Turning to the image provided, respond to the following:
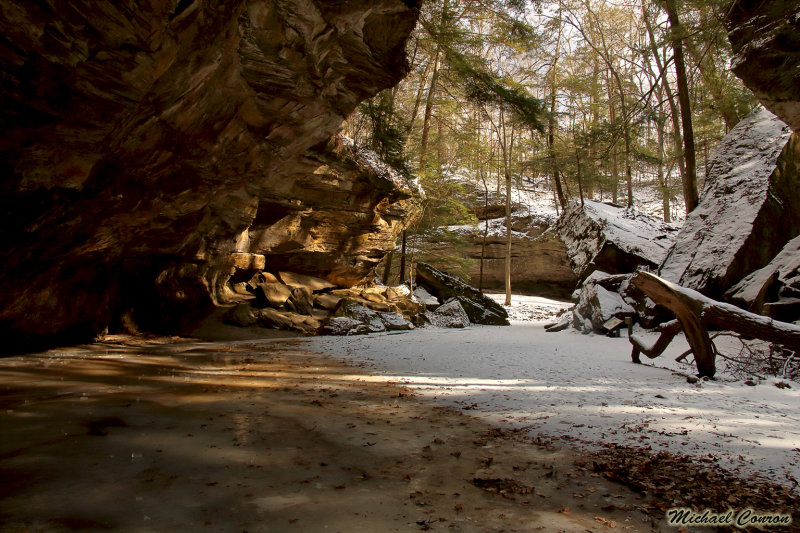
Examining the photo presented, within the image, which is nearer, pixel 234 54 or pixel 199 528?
pixel 199 528

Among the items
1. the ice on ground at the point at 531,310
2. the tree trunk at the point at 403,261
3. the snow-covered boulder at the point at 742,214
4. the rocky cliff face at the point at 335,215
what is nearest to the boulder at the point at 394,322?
the rocky cliff face at the point at 335,215

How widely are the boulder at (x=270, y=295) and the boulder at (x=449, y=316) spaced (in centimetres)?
559

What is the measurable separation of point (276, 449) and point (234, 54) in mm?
5972

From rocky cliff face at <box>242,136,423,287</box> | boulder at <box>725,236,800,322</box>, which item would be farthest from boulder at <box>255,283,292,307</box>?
boulder at <box>725,236,800,322</box>

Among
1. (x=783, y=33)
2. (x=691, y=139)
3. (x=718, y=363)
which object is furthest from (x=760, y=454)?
(x=691, y=139)

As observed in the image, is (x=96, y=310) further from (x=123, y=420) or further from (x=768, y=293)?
(x=768, y=293)

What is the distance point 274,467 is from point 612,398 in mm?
3907

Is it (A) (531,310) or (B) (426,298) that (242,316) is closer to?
(B) (426,298)

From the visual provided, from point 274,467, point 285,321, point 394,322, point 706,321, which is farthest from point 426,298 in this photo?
point 274,467

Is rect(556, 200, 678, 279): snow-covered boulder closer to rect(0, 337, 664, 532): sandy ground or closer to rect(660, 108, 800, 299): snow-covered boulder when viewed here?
rect(660, 108, 800, 299): snow-covered boulder

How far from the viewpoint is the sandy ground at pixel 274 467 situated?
206 cm

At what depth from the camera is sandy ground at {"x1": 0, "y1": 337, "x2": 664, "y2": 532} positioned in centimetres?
206

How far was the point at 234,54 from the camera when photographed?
20.5 ft

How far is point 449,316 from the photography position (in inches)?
610
